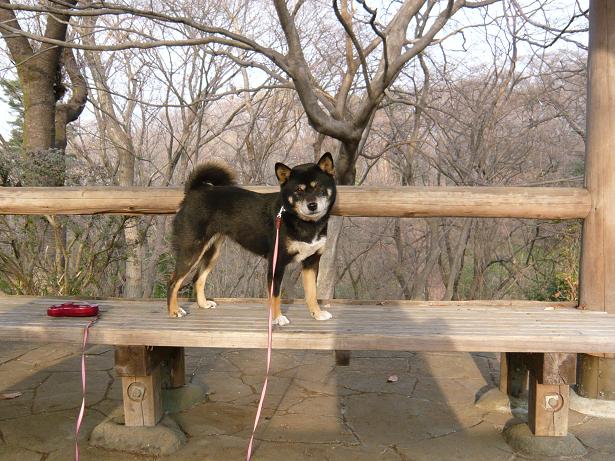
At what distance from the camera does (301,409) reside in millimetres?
3285

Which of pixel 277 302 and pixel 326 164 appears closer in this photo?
pixel 277 302

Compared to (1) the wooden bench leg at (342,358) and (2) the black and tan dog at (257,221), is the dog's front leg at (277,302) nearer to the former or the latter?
(2) the black and tan dog at (257,221)

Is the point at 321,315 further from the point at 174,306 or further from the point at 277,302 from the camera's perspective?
the point at 174,306

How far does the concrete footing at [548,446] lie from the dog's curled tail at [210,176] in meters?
2.20

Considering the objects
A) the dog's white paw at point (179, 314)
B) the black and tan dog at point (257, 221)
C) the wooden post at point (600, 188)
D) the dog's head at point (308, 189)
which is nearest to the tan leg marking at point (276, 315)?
the black and tan dog at point (257, 221)

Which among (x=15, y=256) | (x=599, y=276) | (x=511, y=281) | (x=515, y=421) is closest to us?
(x=515, y=421)

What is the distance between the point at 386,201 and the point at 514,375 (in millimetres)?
1353

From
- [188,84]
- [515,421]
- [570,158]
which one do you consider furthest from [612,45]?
[570,158]

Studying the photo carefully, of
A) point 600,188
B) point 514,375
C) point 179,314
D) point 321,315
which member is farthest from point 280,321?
point 600,188

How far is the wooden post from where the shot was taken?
3174 mm

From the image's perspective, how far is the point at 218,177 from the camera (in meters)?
3.31

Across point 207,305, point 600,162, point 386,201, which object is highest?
point 600,162

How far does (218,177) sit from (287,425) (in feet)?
5.07

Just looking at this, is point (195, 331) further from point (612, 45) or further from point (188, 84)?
point (188, 84)
